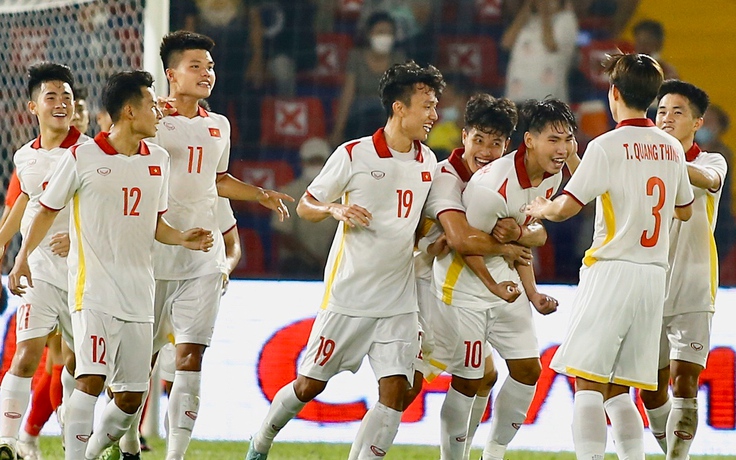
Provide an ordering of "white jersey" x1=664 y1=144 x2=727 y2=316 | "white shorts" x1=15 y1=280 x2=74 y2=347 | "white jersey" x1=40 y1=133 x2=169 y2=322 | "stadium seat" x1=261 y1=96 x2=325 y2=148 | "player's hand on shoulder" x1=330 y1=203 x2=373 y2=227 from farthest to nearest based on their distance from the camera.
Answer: "stadium seat" x1=261 y1=96 x2=325 y2=148 < "white shorts" x1=15 y1=280 x2=74 y2=347 < "white jersey" x1=664 y1=144 x2=727 y2=316 < "white jersey" x1=40 y1=133 x2=169 y2=322 < "player's hand on shoulder" x1=330 y1=203 x2=373 y2=227

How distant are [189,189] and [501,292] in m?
1.79

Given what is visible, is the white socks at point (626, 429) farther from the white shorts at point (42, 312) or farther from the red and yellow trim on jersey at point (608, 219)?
the white shorts at point (42, 312)

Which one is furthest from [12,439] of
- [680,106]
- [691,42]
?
[691,42]

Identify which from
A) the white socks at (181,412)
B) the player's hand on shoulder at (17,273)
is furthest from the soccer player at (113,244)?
the white socks at (181,412)

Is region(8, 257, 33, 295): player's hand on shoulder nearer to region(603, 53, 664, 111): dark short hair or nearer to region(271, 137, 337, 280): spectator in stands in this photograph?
region(603, 53, 664, 111): dark short hair

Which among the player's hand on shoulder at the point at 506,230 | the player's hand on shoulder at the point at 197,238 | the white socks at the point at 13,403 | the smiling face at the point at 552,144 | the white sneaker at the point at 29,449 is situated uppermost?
the smiling face at the point at 552,144

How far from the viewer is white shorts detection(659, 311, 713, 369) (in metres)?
6.19

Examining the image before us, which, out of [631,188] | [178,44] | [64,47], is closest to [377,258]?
[631,188]

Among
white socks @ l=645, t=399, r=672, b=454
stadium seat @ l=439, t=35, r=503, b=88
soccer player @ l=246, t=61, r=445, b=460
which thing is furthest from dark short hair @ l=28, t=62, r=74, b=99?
stadium seat @ l=439, t=35, r=503, b=88

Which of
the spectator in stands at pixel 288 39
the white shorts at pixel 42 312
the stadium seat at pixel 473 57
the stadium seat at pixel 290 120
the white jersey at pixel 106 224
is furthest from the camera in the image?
the spectator in stands at pixel 288 39

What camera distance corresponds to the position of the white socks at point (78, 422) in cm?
551

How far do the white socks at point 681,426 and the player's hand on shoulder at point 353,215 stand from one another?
205 centimetres

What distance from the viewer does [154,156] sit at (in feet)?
18.6

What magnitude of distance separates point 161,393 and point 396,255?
10.5 ft
